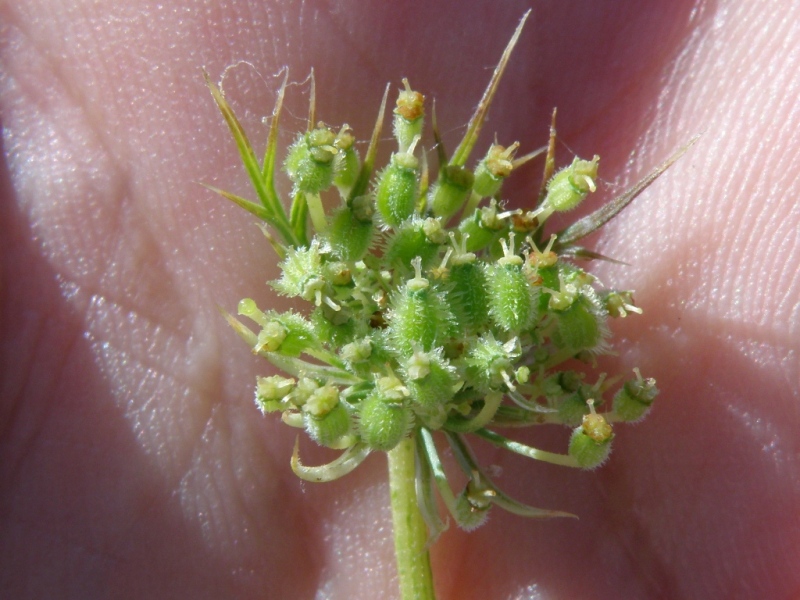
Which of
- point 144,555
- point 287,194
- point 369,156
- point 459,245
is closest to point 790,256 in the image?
point 459,245

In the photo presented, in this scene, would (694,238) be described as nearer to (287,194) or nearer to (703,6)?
(703,6)

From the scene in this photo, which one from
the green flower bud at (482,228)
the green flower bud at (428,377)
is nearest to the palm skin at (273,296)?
the green flower bud at (482,228)

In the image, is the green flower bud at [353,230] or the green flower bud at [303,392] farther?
the green flower bud at [353,230]

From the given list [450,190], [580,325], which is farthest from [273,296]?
[580,325]

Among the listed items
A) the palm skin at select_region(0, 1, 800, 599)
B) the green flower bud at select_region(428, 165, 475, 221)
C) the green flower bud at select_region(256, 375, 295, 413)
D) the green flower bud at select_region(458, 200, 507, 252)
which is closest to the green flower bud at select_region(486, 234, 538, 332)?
the green flower bud at select_region(458, 200, 507, 252)

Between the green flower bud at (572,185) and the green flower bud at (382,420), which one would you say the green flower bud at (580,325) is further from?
the green flower bud at (382,420)
